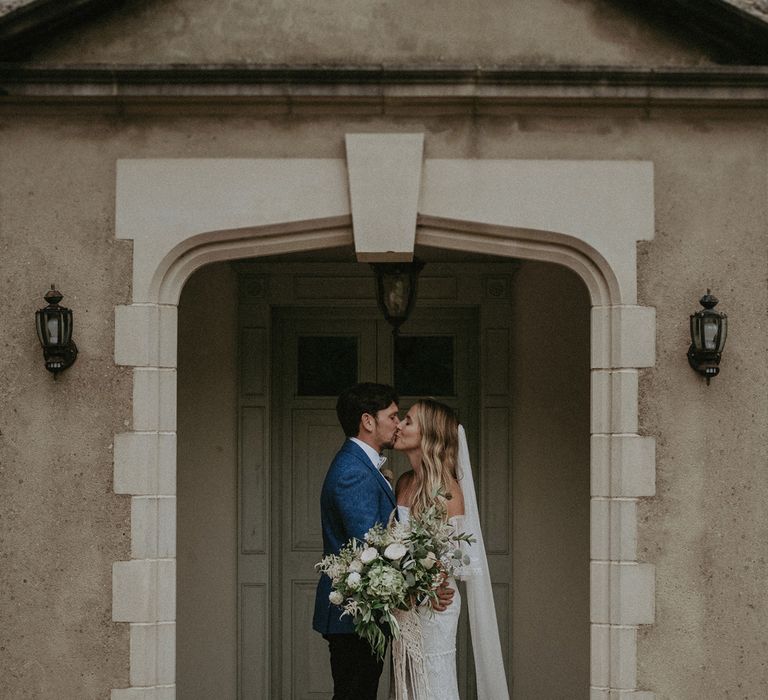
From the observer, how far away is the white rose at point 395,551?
18.2 feet

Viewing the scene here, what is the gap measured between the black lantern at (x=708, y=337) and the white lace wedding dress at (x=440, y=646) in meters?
1.55

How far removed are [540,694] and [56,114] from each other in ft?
15.9

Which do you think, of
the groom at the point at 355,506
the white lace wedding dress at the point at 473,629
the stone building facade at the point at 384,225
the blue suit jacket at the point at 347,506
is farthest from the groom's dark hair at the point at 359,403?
the stone building facade at the point at 384,225

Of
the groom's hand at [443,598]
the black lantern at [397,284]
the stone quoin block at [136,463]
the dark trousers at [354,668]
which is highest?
the black lantern at [397,284]

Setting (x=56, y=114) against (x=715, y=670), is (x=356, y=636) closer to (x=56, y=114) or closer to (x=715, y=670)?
(x=715, y=670)

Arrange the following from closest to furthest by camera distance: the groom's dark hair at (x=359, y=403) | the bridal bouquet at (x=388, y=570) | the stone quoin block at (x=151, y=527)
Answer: the bridal bouquet at (x=388, y=570) → the stone quoin block at (x=151, y=527) → the groom's dark hair at (x=359, y=403)

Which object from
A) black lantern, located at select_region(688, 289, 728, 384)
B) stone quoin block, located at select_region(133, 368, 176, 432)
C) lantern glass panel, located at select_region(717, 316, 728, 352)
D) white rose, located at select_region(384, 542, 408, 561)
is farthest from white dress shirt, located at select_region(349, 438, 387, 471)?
lantern glass panel, located at select_region(717, 316, 728, 352)

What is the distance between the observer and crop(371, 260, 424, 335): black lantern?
6.40 metres

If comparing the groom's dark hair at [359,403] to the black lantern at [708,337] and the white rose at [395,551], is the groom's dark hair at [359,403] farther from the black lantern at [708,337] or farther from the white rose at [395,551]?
the black lantern at [708,337]

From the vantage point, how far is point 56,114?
5.83m

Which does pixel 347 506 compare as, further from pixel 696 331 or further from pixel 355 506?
pixel 696 331

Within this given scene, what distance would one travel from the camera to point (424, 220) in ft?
19.3

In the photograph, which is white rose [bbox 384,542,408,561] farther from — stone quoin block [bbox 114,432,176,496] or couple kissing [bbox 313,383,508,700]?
stone quoin block [bbox 114,432,176,496]

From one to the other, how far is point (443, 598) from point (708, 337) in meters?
1.96
